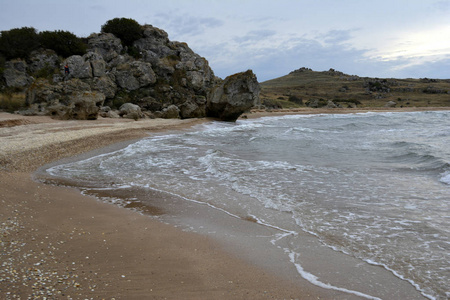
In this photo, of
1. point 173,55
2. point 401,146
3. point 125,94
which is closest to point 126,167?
point 401,146

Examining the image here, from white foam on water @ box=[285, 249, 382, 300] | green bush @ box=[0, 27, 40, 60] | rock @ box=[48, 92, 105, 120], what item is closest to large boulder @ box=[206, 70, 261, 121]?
rock @ box=[48, 92, 105, 120]

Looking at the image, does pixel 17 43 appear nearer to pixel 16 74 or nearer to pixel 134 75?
pixel 16 74

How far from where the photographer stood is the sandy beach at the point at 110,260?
283cm

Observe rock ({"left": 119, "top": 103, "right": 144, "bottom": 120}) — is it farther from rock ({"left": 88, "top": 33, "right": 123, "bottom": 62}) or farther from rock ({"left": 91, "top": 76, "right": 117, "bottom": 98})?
rock ({"left": 88, "top": 33, "right": 123, "bottom": 62})

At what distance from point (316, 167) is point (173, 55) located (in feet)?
84.5

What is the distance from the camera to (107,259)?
339 cm

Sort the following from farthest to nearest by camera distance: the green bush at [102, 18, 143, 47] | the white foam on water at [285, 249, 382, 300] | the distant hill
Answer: the distant hill → the green bush at [102, 18, 143, 47] → the white foam on water at [285, 249, 382, 300]

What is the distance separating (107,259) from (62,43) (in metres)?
29.5

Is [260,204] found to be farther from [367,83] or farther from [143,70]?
[367,83]

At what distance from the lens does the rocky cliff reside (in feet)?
76.9

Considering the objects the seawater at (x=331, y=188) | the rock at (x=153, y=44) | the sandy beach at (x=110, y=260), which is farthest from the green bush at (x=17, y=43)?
the sandy beach at (x=110, y=260)

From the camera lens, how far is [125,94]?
2656 cm

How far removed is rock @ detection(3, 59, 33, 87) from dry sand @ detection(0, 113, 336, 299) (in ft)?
71.9

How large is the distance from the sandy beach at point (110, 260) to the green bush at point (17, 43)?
25517 millimetres
